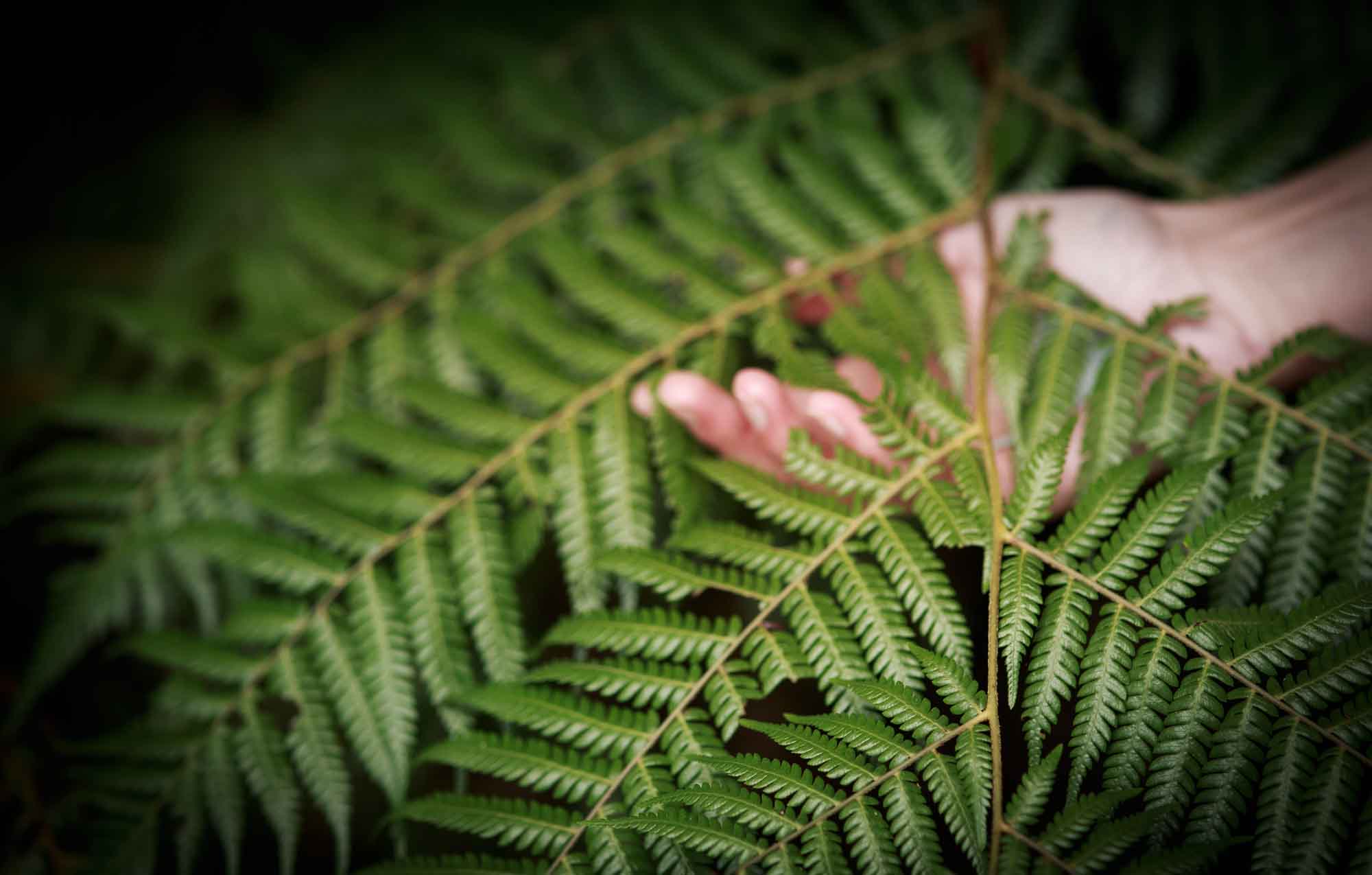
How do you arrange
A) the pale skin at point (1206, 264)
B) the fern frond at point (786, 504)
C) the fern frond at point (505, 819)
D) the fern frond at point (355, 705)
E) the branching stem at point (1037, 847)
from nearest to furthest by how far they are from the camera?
1. the branching stem at point (1037, 847)
2. the fern frond at point (505, 819)
3. the fern frond at point (786, 504)
4. the fern frond at point (355, 705)
5. the pale skin at point (1206, 264)

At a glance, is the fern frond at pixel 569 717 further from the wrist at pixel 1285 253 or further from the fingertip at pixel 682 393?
the wrist at pixel 1285 253

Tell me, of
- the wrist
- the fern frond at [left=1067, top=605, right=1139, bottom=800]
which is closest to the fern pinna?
the fern frond at [left=1067, top=605, right=1139, bottom=800]

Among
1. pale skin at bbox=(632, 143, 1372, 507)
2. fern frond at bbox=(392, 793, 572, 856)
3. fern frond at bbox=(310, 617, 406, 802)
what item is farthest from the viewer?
pale skin at bbox=(632, 143, 1372, 507)

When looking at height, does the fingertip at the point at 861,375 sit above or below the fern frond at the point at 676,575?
above

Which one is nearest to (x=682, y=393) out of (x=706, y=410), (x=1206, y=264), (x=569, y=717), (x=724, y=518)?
(x=706, y=410)

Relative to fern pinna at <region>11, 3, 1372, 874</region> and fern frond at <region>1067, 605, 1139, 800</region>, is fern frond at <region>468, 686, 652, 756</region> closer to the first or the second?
fern pinna at <region>11, 3, 1372, 874</region>

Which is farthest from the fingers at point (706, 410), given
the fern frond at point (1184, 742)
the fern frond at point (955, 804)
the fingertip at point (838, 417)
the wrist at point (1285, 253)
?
the wrist at point (1285, 253)

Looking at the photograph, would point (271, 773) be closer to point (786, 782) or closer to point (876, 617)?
point (786, 782)
